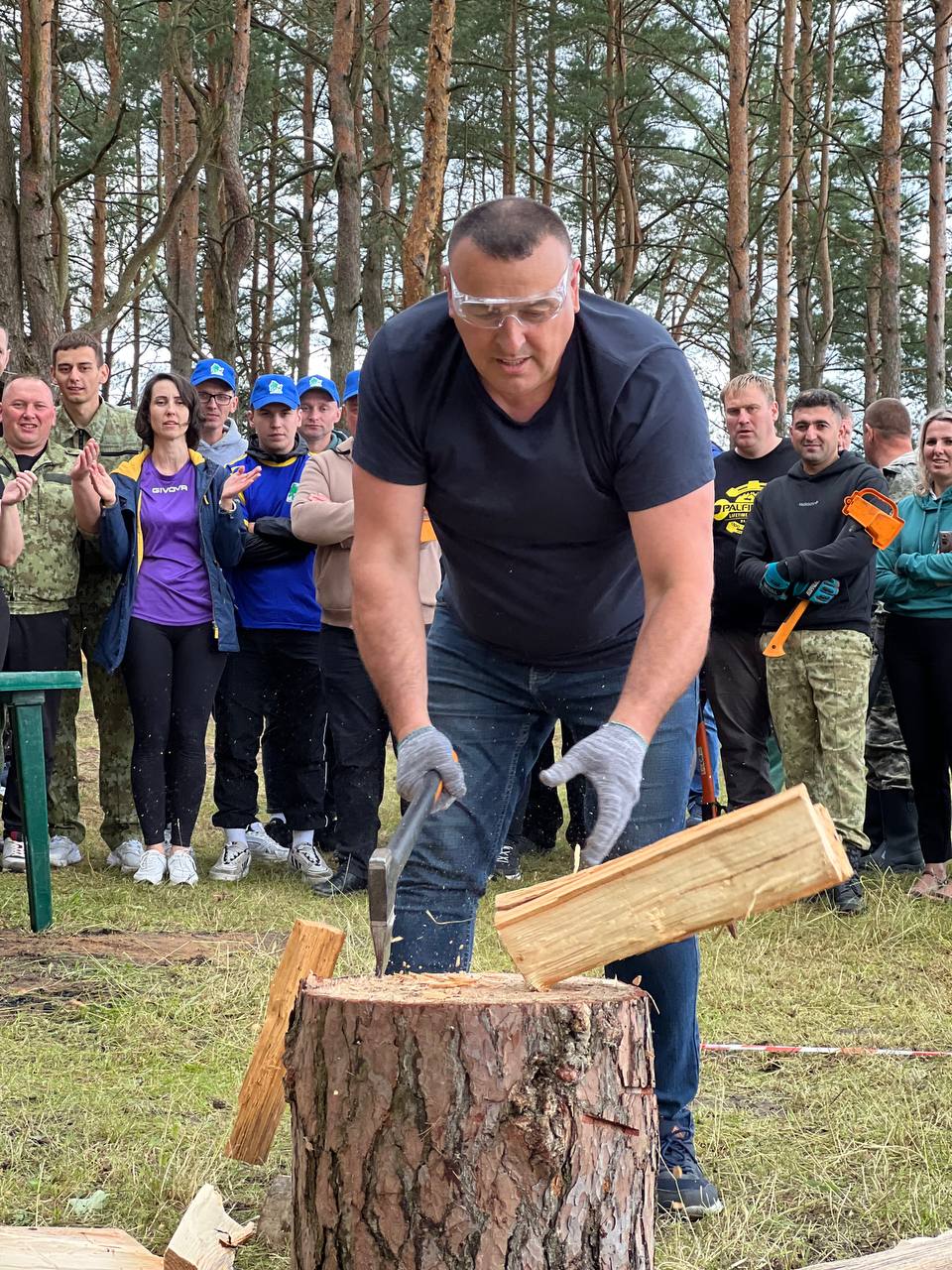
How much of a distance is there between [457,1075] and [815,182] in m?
21.3

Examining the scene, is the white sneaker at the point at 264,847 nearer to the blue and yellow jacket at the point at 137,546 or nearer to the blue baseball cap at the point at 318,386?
the blue and yellow jacket at the point at 137,546

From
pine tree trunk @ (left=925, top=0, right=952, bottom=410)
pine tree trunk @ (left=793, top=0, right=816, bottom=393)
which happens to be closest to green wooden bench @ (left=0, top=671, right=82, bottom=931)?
pine tree trunk @ (left=925, top=0, right=952, bottom=410)

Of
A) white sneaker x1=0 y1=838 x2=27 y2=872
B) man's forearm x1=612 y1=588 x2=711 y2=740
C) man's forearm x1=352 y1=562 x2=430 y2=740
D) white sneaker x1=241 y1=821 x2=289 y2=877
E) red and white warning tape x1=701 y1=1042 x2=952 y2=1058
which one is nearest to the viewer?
man's forearm x1=612 y1=588 x2=711 y2=740

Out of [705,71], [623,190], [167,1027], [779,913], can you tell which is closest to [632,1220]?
[167,1027]

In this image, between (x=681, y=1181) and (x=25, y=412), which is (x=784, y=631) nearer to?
(x=681, y=1181)

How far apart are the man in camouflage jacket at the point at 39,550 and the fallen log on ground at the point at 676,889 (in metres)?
3.79

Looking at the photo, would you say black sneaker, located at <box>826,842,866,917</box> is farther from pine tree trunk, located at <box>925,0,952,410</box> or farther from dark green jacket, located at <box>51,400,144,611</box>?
pine tree trunk, located at <box>925,0,952,410</box>

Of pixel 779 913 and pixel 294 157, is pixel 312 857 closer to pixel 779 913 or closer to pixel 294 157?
pixel 779 913

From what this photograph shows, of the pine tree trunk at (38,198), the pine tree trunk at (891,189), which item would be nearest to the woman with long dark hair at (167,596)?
the pine tree trunk at (38,198)

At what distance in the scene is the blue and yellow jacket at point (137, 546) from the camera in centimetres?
541

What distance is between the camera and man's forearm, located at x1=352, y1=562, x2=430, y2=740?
2.57 m

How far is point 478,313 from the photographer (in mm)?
2348

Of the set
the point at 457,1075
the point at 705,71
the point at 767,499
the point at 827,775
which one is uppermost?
the point at 705,71

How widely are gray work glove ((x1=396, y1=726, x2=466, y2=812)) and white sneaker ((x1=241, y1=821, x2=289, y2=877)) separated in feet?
12.2
